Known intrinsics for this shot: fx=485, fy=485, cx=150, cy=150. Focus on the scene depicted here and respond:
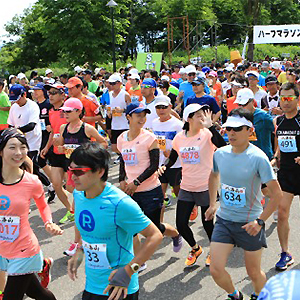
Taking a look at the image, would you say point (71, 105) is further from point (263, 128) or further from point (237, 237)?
point (237, 237)

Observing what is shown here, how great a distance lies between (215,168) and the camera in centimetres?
429

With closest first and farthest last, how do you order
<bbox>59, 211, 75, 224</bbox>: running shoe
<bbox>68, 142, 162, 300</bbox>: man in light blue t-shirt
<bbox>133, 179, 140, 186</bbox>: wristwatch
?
<bbox>68, 142, 162, 300</bbox>: man in light blue t-shirt → <bbox>133, 179, 140, 186</bbox>: wristwatch → <bbox>59, 211, 75, 224</bbox>: running shoe

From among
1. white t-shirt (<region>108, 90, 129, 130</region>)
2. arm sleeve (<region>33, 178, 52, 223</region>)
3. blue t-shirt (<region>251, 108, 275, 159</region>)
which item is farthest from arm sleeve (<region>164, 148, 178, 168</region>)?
white t-shirt (<region>108, 90, 129, 130</region>)

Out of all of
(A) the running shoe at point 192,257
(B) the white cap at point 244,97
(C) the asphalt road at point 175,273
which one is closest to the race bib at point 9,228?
(C) the asphalt road at point 175,273

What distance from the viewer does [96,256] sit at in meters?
3.04

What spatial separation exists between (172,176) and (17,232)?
2.96 meters

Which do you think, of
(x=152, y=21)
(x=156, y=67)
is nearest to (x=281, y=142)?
(x=156, y=67)

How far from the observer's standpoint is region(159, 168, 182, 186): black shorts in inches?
250

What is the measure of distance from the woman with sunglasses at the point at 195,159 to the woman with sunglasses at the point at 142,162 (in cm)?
23

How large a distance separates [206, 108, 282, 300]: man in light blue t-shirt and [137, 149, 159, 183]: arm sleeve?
1041 millimetres

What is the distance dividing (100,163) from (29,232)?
125cm

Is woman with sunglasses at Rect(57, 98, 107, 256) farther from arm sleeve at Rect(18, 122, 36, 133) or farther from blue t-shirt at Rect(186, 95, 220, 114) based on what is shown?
blue t-shirt at Rect(186, 95, 220, 114)

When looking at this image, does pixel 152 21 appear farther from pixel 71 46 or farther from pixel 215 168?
pixel 215 168

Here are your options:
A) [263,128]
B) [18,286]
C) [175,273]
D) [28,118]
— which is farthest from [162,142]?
[18,286]
